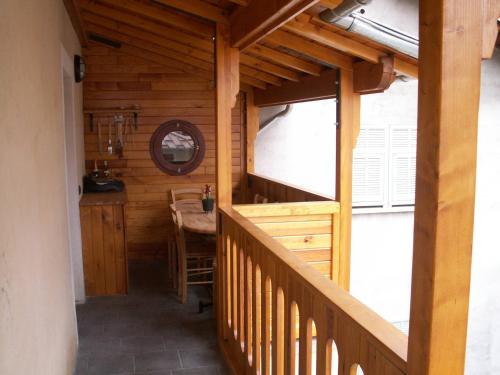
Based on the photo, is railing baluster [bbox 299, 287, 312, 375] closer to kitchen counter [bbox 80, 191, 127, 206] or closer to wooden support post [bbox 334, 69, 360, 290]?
wooden support post [bbox 334, 69, 360, 290]

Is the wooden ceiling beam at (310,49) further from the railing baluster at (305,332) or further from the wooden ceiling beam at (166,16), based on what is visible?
the railing baluster at (305,332)

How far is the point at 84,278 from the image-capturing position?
196 inches

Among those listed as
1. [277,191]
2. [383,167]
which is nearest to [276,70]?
[277,191]

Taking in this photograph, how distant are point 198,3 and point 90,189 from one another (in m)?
2.72

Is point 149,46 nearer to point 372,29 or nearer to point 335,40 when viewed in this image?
point 335,40

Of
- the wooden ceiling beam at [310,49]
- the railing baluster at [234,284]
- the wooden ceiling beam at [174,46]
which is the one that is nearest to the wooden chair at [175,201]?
the wooden ceiling beam at [174,46]

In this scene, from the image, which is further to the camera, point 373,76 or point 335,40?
point 373,76

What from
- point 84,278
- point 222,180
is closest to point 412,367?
point 222,180

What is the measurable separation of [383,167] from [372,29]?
4733 millimetres

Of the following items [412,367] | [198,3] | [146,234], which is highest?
[198,3]

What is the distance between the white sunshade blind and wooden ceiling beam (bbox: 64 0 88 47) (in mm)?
3954

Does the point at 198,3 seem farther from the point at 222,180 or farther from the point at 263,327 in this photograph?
the point at 263,327

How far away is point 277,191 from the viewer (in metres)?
5.82

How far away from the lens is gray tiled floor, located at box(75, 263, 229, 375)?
11.9ft
